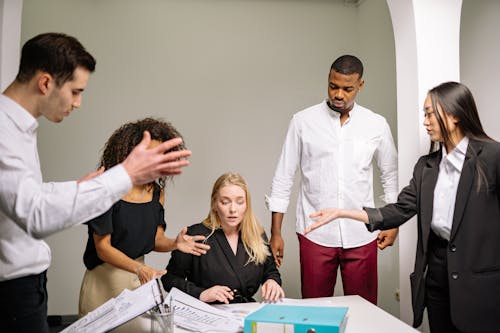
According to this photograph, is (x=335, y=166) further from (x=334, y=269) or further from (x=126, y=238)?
(x=126, y=238)

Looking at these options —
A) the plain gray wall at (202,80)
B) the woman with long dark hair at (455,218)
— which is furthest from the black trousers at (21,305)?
the plain gray wall at (202,80)

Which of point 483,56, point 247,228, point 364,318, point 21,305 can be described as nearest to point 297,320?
point 364,318

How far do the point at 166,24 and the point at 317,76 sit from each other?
4.88 ft

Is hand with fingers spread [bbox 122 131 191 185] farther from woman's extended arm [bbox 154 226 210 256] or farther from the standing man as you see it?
the standing man

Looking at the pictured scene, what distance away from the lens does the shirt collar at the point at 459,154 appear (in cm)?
205

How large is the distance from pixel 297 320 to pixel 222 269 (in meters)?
0.87

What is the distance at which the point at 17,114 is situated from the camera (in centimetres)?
135

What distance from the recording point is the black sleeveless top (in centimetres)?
212

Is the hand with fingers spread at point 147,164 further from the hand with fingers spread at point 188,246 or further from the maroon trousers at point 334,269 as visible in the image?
the maroon trousers at point 334,269

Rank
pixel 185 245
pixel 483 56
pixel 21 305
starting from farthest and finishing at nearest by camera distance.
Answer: pixel 483 56, pixel 185 245, pixel 21 305

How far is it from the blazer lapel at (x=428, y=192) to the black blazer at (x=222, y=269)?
717mm

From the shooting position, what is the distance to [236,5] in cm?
456

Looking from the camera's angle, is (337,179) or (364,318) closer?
(364,318)

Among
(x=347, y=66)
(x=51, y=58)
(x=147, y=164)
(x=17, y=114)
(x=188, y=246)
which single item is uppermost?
(x=347, y=66)
